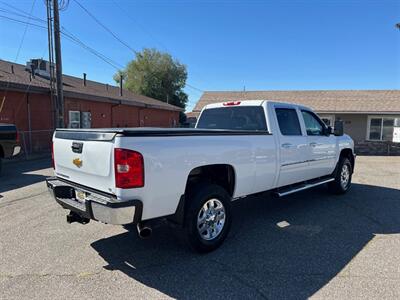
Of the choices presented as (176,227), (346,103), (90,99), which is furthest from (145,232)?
(346,103)

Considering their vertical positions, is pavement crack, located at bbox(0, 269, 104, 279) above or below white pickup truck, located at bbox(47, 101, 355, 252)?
below

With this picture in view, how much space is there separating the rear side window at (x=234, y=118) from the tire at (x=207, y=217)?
5.48ft

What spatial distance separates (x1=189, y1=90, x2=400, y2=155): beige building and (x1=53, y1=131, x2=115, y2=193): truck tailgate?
15906 millimetres

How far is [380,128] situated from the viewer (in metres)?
20.8

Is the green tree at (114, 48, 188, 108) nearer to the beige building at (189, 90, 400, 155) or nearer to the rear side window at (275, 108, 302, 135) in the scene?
the beige building at (189, 90, 400, 155)

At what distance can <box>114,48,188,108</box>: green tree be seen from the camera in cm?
4944

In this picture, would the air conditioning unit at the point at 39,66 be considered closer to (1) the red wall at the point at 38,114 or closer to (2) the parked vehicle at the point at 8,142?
(1) the red wall at the point at 38,114

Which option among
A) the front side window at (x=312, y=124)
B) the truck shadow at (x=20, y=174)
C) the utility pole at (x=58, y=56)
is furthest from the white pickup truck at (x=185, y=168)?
the utility pole at (x=58, y=56)

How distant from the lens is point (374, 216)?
5770mm

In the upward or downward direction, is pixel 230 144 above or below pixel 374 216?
above

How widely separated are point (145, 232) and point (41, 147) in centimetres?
1416

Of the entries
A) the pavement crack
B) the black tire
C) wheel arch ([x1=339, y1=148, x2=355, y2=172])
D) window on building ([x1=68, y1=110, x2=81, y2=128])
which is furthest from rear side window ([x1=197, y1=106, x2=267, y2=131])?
window on building ([x1=68, y1=110, x2=81, y2=128])

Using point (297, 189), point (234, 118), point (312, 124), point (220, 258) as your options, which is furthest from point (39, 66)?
point (220, 258)

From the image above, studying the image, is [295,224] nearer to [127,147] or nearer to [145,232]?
[145,232]
